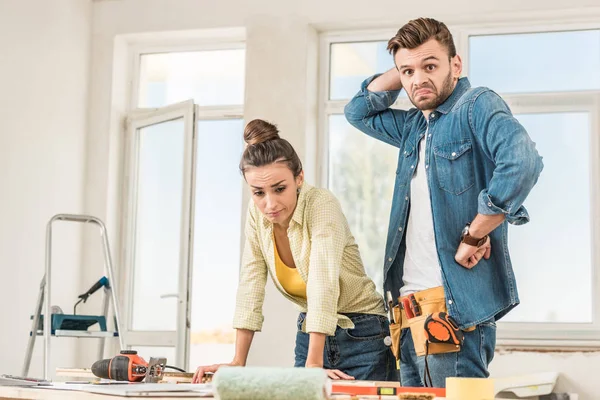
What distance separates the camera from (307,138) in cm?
483

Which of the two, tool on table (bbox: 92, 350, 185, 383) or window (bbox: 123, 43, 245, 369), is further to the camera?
window (bbox: 123, 43, 245, 369)

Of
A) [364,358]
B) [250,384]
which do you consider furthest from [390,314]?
[250,384]

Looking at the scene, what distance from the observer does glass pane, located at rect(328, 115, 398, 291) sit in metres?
4.83

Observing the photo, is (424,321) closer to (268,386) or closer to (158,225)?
(268,386)

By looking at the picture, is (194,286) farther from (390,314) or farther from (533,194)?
(390,314)

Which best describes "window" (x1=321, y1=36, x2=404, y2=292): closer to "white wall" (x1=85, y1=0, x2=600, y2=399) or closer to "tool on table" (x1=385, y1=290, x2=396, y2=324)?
"white wall" (x1=85, y1=0, x2=600, y2=399)

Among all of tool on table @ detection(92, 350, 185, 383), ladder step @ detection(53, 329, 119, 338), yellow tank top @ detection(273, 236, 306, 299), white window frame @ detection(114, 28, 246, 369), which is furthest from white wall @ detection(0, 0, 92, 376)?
tool on table @ detection(92, 350, 185, 383)

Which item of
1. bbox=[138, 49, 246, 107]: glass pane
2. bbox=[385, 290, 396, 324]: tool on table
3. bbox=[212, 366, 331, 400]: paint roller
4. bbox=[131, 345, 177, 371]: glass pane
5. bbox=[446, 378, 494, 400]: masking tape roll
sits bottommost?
bbox=[131, 345, 177, 371]: glass pane

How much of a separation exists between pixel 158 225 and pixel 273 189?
3.19 meters

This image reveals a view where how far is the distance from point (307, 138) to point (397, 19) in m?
0.82

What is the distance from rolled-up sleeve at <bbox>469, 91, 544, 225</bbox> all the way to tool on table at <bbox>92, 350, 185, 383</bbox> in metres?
0.79

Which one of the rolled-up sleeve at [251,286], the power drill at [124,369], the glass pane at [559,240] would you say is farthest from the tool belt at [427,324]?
the glass pane at [559,240]

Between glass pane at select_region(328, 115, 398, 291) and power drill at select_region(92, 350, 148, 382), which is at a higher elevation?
glass pane at select_region(328, 115, 398, 291)

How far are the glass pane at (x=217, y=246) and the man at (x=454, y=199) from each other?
2876 mm
